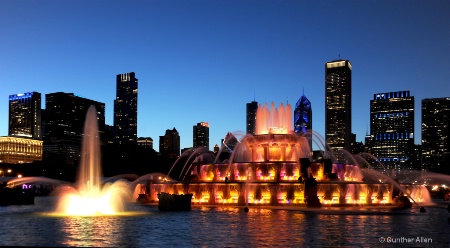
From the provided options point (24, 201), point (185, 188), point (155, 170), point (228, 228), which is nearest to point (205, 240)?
point (228, 228)

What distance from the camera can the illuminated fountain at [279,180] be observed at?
44625 millimetres

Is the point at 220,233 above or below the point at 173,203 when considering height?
above

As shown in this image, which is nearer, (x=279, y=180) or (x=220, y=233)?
(x=220, y=233)

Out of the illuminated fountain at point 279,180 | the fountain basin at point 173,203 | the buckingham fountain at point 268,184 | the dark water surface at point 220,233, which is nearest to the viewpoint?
the dark water surface at point 220,233

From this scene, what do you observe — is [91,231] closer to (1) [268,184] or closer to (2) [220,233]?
(2) [220,233]

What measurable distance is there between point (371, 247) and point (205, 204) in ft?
99.3

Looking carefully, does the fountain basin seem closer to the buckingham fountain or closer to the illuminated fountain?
the buckingham fountain

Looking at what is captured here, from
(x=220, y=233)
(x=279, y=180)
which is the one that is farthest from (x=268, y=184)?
(x=220, y=233)

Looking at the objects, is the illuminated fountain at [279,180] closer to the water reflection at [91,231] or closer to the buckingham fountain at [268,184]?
the buckingham fountain at [268,184]

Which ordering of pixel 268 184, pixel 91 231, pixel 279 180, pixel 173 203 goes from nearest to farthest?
1. pixel 91 231
2. pixel 173 203
3. pixel 268 184
4. pixel 279 180

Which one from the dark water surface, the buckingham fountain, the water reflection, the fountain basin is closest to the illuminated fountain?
the buckingham fountain

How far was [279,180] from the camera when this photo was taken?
4906cm

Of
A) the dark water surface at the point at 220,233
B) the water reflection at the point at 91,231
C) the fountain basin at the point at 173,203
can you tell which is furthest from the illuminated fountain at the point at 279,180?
the water reflection at the point at 91,231

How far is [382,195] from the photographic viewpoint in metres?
46.1
